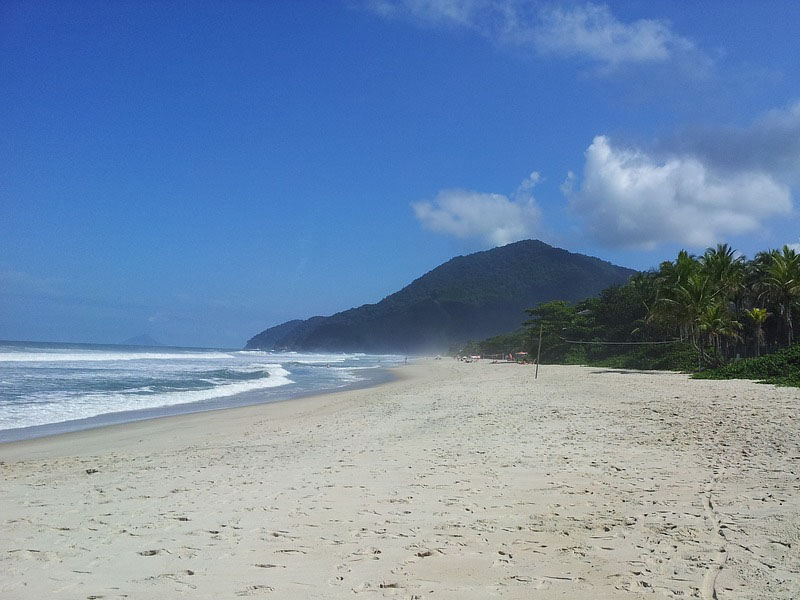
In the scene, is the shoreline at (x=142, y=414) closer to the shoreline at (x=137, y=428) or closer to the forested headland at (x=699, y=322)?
the shoreline at (x=137, y=428)

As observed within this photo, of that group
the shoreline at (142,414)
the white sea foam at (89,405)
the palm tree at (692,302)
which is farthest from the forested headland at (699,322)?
the white sea foam at (89,405)

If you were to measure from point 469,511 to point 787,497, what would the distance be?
2845 millimetres

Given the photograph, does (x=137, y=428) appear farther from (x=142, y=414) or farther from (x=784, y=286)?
(x=784, y=286)

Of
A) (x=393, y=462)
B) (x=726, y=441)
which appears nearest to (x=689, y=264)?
(x=726, y=441)

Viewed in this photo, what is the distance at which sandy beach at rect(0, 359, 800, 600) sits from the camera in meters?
3.50

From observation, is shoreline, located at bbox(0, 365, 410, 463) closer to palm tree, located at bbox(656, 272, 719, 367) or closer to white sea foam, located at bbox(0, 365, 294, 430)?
white sea foam, located at bbox(0, 365, 294, 430)

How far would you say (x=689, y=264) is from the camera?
101 ft

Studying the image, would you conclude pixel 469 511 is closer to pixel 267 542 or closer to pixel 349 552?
pixel 349 552

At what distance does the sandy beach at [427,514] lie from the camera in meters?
3.50

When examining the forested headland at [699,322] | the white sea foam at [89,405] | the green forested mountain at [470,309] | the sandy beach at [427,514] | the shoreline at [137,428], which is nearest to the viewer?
the sandy beach at [427,514]

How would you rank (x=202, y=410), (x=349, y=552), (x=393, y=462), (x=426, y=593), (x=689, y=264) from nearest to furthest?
(x=426, y=593), (x=349, y=552), (x=393, y=462), (x=202, y=410), (x=689, y=264)

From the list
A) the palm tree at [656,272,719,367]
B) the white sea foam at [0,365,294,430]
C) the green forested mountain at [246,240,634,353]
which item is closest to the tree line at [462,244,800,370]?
the palm tree at [656,272,719,367]

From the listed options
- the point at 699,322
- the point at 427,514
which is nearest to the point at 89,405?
the point at 427,514

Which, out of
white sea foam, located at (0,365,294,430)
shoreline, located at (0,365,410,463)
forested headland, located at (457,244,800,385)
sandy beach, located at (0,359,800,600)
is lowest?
white sea foam, located at (0,365,294,430)
